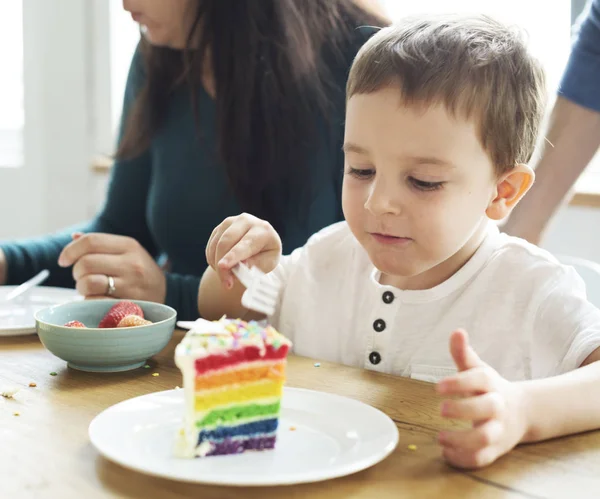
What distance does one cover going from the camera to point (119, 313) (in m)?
1.14

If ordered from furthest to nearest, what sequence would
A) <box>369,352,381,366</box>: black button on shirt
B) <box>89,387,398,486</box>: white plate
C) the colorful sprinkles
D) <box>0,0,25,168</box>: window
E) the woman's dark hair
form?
<box>0,0,25,168</box>: window → the woman's dark hair → <box>369,352,381,366</box>: black button on shirt → the colorful sprinkles → <box>89,387,398,486</box>: white plate

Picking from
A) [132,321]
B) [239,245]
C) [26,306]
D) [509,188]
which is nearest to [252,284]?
[239,245]

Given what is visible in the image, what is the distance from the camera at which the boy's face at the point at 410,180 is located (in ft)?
3.37

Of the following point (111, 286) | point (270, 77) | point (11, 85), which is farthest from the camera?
point (11, 85)

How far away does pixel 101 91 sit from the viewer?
353 centimetres

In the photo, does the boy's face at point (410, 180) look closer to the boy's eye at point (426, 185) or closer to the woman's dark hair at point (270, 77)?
the boy's eye at point (426, 185)

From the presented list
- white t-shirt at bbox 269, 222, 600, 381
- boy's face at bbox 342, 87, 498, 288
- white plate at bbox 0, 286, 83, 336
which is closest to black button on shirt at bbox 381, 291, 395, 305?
white t-shirt at bbox 269, 222, 600, 381

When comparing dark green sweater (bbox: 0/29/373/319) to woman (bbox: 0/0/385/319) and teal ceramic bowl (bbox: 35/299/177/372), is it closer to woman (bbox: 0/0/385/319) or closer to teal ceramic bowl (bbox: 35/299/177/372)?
woman (bbox: 0/0/385/319)

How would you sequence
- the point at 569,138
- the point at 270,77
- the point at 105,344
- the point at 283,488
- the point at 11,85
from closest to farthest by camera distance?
the point at 283,488 → the point at 105,344 → the point at 569,138 → the point at 270,77 → the point at 11,85

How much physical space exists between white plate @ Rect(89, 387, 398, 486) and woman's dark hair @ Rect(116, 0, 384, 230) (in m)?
0.80

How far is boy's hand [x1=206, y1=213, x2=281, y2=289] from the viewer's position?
3.66 ft

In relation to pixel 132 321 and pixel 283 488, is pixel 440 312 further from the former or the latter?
pixel 283 488

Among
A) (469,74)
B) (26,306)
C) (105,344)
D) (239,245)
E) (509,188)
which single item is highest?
(469,74)

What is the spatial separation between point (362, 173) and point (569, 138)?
65 centimetres
